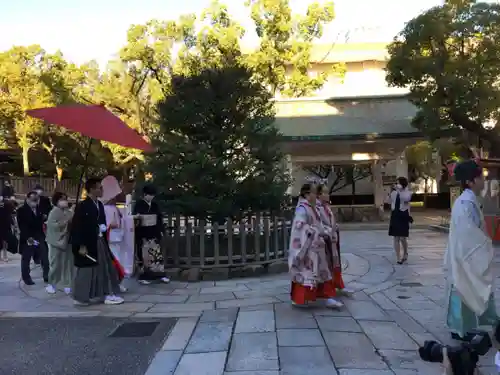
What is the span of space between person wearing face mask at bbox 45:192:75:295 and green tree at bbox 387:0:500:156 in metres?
10.7

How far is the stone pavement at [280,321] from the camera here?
410 cm

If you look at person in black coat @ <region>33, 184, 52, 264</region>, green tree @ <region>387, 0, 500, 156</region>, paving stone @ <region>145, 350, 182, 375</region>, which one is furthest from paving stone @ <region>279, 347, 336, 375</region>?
green tree @ <region>387, 0, 500, 156</region>

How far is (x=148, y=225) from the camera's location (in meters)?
7.41

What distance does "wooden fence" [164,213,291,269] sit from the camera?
7.84 meters

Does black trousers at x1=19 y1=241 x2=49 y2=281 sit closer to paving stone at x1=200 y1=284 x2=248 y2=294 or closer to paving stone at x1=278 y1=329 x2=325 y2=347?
Answer: paving stone at x1=200 y1=284 x2=248 y2=294

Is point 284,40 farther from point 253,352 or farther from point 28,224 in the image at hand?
point 253,352

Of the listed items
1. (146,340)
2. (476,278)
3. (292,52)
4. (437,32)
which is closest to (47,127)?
(292,52)

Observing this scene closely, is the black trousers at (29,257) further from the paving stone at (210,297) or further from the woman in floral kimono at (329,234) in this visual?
the woman in floral kimono at (329,234)

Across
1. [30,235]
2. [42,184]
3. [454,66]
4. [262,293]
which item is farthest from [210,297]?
[42,184]

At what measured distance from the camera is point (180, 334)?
500 centimetres

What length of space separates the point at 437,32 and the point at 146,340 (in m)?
12.2

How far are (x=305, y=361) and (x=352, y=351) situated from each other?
512 mm

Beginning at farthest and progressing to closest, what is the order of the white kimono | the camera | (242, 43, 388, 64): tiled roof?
1. (242, 43, 388, 64): tiled roof
2. the white kimono
3. the camera

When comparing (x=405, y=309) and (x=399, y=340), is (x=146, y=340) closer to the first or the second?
(x=399, y=340)
